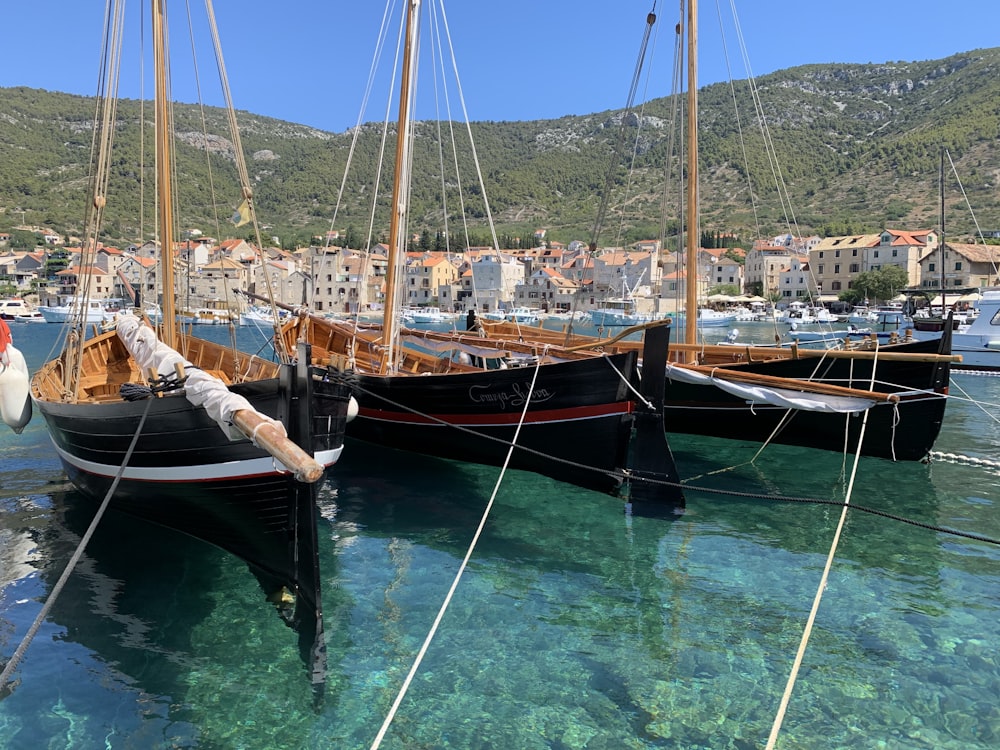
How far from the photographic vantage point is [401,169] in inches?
482

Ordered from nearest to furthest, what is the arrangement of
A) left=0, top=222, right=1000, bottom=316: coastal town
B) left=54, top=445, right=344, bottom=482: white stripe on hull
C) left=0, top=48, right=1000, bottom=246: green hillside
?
left=54, top=445, right=344, bottom=482: white stripe on hull, left=0, top=222, right=1000, bottom=316: coastal town, left=0, top=48, right=1000, bottom=246: green hillside

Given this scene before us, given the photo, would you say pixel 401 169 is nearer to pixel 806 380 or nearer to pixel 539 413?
pixel 539 413

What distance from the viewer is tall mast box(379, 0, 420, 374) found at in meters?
12.0

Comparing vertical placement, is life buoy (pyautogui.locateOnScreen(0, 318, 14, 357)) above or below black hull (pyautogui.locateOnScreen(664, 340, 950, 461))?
above

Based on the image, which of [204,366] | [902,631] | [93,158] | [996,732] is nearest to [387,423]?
[204,366]

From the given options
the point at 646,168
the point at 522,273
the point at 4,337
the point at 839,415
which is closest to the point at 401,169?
the point at 4,337

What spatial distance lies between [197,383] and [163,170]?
4.01m

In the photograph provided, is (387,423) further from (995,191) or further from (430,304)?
(995,191)

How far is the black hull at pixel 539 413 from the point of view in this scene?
9.75 metres

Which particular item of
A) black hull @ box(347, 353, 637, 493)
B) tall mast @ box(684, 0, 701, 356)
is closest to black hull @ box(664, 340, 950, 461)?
tall mast @ box(684, 0, 701, 356)

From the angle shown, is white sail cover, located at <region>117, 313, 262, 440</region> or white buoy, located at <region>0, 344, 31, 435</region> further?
white buoy, located at <region>0, 344, 31, 435</region>

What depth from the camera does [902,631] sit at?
6.63 meters

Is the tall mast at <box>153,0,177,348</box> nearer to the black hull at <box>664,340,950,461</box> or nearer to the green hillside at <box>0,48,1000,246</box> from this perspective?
the black hull at <box>664,340,950,461</box>

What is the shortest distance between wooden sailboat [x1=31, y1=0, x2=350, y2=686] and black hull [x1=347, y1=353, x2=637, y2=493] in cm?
245
